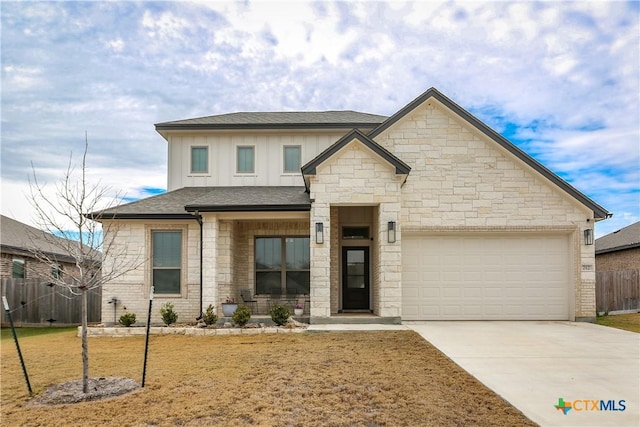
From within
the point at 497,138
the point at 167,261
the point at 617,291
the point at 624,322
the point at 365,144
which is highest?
the point at 497,138

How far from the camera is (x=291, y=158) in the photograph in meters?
18.4

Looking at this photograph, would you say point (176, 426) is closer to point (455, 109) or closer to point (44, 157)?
point (44, 157)

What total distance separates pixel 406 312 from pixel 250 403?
348 inches

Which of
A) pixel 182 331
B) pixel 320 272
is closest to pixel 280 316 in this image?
pixel 320 272

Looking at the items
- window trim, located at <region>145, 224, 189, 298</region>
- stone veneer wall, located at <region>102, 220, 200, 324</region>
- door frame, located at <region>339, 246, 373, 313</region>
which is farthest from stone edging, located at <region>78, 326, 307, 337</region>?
door frame, located at <region>339, 246, 373, 313</region>

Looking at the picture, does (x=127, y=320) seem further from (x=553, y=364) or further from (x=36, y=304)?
(x=553, y=364)

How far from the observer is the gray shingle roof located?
1811 centimetres

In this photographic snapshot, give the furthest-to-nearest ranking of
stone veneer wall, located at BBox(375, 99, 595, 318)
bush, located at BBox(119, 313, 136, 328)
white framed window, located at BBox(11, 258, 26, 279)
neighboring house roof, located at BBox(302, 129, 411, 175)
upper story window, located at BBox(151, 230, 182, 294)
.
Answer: white framed window, located at BBox(11, 258, 26, 279)
upper story window, located at BBox(151, 230, 182, 294)
stone veneer wall, located at BBox(375, 99, 595, 318)
bush, located at BBox(119, 313, 136, 328)
neighboring house roof, located at BBox(302, 129, 411, 175)

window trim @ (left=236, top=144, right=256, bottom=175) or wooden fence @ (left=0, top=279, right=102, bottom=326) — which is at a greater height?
window trim @ (left=236, top=144, right=256, bottom=175)

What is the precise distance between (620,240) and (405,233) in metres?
16.3

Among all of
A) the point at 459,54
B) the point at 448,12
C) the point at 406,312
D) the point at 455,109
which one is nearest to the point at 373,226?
the point at 406,312

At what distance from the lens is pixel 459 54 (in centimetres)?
1452

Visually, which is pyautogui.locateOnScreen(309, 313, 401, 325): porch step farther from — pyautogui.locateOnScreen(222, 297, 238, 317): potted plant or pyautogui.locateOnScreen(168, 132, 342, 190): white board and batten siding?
pyautogui.locateOnScreen(168, 132, 342, 190): white board and batten siding

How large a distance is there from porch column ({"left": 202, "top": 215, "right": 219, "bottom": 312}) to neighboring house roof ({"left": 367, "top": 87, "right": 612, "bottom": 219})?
538cm
